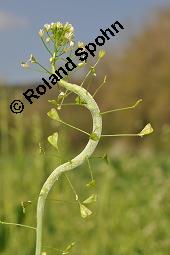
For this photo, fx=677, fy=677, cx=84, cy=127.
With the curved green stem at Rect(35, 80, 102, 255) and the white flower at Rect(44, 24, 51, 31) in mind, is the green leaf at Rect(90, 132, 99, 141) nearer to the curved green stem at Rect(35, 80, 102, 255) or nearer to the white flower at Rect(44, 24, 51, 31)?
the curved green stem at Rect(35, 80, 102, 255)

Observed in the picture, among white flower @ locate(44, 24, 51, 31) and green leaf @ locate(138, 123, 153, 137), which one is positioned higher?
white flower @ locate(44, 24, 51, 31)

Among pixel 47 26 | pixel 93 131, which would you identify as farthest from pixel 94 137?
pixel 47 26

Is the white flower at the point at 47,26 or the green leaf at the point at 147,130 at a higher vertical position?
the white flower at the point at 47,26

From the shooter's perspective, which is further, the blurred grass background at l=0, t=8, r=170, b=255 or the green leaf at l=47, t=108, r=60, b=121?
the blurred grass background at l=0, t=8, r=170, b=255

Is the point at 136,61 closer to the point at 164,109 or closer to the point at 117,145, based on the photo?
the point at 164,109

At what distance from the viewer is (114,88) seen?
2956cm

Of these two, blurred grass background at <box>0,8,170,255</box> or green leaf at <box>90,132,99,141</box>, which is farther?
blurred grass background at <box>0,8,170,255</box>

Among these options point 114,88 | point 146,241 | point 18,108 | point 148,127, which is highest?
point 114,88

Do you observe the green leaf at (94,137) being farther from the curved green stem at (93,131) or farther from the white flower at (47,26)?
the white flower at (47,26)

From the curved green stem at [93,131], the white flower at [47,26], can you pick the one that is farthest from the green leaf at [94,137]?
the white flower at [47,26]

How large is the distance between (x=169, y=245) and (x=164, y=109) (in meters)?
25.4

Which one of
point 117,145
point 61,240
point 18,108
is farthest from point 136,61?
point 18,108

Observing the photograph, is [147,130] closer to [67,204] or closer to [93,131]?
[93,131]

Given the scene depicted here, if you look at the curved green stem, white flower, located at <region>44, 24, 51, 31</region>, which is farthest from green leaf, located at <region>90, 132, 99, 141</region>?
white flower, located at <region>44, 24, 51, 31</region>
